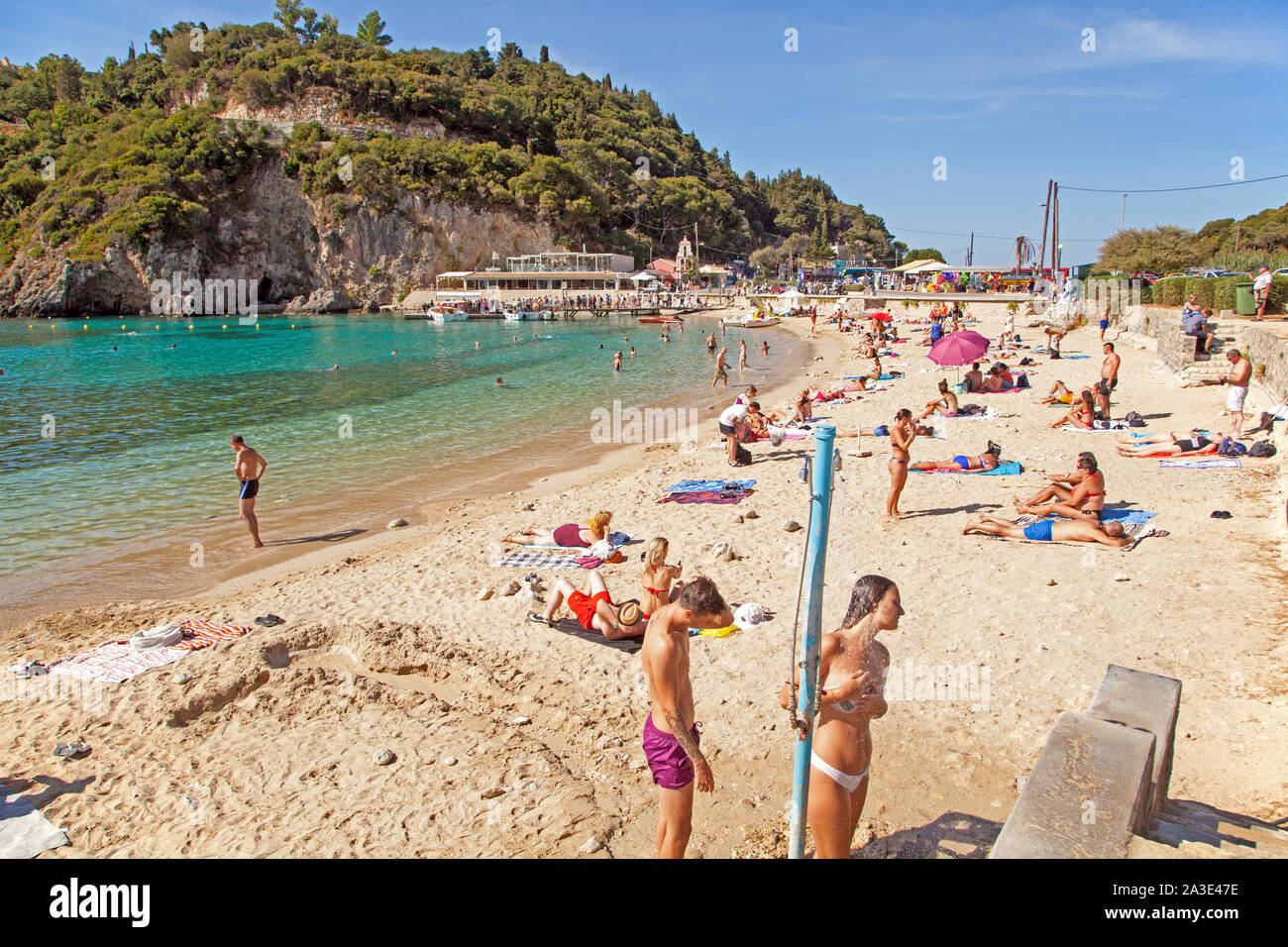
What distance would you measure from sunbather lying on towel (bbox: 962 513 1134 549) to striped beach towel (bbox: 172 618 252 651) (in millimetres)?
8384

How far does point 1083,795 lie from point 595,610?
4.54 meters

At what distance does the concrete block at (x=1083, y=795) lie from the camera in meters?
2.82

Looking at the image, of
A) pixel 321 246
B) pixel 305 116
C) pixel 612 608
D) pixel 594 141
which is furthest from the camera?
pixel 594 141

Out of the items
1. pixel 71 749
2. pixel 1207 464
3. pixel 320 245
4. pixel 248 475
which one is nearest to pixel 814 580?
pixel 71 749

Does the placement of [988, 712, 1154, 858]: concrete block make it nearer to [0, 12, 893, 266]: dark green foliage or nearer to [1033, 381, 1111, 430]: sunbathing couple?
[1033, 381, 1111, 430]: sunbathing couple

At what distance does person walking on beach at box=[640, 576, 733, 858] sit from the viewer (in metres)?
3.66

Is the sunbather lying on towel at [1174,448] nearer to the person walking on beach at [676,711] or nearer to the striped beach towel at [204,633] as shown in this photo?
the person walking on beach at [676,711]

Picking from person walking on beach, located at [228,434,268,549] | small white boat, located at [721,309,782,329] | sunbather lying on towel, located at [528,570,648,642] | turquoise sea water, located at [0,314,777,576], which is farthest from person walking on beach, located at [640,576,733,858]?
small white boat, located at [721,309,782,329]

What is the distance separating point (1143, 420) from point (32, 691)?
693 inches

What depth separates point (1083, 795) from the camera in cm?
304

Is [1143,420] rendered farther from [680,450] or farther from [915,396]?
[680,450]
